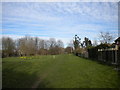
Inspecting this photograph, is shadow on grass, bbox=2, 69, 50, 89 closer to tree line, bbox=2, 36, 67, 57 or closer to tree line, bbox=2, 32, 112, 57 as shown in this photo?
tree line, bbox=2, 32, 112, 57

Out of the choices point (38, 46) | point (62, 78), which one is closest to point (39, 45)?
point (38, 46)

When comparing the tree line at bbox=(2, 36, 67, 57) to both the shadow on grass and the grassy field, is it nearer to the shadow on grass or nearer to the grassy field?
the grassy field

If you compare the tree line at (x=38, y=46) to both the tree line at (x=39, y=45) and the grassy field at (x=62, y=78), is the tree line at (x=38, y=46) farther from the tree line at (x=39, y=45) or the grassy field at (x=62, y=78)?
the grassy field at (x=62, y=78)

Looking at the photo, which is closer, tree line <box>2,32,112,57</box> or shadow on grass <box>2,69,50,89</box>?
shadow on grass <box>2,69,50,89</box>

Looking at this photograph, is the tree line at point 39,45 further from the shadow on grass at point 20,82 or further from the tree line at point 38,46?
the shadow on grass at point 20,82

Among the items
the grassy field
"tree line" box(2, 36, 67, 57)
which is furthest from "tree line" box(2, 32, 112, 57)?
the grassy field

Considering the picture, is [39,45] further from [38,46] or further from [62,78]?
[62,78]

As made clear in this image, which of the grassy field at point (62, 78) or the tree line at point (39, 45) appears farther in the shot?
the tree line at point (39, 45)

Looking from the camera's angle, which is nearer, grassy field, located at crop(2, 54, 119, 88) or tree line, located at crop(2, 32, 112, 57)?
grassy field, located at crop(2, 54, 119, 88)

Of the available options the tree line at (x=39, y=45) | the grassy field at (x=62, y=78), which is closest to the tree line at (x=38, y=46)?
the tree line at (x=39, y=45)

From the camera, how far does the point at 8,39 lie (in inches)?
1833

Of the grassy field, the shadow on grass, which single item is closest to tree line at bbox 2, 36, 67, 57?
the grassy field

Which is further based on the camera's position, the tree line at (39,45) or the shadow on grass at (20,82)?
the tree line at (39,45)

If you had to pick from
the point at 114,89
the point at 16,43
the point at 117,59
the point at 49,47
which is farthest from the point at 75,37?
the point at 114,89
